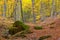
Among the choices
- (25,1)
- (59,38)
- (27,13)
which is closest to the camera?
(59,38)

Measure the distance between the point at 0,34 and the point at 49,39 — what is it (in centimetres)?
341

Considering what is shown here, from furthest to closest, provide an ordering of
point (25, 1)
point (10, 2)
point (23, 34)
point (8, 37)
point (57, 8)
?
point (25, 1)
point (57, 8)
point (10, 2)
point (23, 34)
point (8, 37)

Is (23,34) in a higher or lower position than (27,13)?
higher

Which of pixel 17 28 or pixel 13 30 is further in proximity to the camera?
pixel 17 28

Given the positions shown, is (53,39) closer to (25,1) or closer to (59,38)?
(59,38)

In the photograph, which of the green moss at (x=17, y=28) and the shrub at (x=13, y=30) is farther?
the green moss at (x=17, y=28)

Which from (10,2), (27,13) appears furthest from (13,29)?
(27,13)

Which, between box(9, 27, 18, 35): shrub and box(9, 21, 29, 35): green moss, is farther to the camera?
box(9, 21, 29, 35): green moss

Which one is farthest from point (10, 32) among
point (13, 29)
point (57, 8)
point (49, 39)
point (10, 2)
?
point (57, 8)

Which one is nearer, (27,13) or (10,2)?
(10,2)

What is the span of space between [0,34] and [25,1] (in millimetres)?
28613

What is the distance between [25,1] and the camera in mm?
40031

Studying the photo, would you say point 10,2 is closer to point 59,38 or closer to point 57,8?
point 57,8

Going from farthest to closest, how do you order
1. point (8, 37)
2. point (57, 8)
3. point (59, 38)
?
point (57, 8)
point (8, 37)
point (59, 38)
